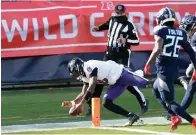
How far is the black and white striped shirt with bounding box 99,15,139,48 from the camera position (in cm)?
1400

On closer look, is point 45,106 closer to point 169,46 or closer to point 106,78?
point 106,78

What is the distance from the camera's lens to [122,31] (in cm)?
1406

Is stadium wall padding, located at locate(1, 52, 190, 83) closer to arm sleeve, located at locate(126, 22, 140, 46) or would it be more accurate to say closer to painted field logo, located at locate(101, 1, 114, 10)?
painted field logo, located at locate(101, 1, 114, 10)

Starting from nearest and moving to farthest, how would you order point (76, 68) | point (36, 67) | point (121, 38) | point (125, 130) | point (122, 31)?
1. point (125, 130)
2. point (76, 68)
3. point (121, 38)
4. point (122, 31)
5. point (36, 67)

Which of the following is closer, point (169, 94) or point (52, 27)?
point (169, 94)

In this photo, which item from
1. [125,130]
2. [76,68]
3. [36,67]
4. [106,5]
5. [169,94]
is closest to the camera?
[169,94]

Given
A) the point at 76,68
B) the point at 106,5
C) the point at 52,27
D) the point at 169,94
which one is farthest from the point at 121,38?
the point at 106,5

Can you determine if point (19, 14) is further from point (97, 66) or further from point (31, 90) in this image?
point (97, 66)

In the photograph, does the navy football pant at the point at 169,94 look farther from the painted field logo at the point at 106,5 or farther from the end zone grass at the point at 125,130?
the painted field logo at the point at 106,5

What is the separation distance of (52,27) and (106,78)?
7.65m

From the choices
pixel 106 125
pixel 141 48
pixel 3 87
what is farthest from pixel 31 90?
pixel 106 125

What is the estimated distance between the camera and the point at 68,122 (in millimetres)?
12891

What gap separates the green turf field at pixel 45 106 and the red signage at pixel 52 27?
114 cm

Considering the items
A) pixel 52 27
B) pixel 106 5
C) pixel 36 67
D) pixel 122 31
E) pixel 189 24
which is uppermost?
pixel 189 24
